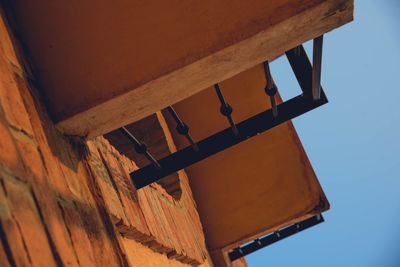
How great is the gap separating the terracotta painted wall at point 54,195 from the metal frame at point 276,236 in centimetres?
263

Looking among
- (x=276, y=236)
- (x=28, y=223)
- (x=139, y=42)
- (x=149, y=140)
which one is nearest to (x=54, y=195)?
(x=28, y=223)

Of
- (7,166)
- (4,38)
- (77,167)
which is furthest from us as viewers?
(77,167)

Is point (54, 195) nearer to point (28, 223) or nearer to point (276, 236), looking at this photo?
point (28, 223)

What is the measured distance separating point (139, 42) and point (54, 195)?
18.9 inches

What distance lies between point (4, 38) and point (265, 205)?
2.86 m

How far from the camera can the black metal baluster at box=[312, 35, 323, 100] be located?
4.46ft

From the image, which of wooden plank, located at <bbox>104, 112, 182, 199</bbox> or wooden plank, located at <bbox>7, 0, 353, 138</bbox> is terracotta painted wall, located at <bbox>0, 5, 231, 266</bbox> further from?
wooden plank, located at <bbox>104, 112, 182, 199</bbox>

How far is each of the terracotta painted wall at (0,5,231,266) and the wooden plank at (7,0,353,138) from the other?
0.09 m

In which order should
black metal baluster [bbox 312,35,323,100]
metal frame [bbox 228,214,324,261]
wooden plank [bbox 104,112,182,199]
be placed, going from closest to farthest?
black metal baluster [bbox 312,35,323,100] → wooden plank [bbox 104,112,182,199] → metal frame [bbox 228,214,324,261]

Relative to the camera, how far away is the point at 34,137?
0.90 meters

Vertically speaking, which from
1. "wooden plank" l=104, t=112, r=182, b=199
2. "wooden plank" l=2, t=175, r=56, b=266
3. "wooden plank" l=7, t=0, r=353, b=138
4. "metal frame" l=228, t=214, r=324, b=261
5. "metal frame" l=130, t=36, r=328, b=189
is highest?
"wooden plank" l=104, t=112, r=182, b=199

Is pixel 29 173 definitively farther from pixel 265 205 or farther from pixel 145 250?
pixel 265 205

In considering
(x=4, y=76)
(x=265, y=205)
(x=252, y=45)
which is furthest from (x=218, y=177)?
(x=4, y=76)

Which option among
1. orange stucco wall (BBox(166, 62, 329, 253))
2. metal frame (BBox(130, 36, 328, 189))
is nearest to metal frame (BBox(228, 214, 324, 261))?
orange stucco wall (BBox(166, 62, 329, 253))
